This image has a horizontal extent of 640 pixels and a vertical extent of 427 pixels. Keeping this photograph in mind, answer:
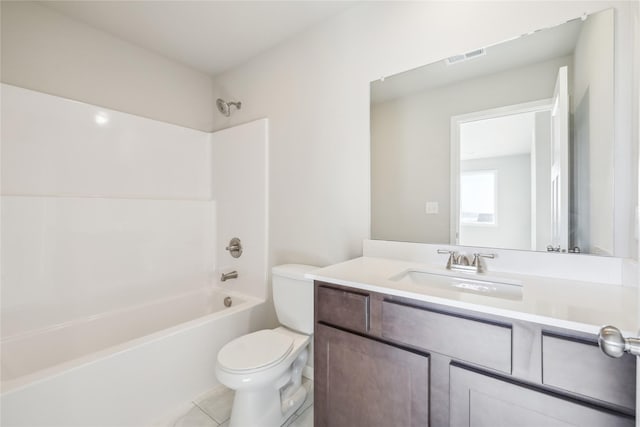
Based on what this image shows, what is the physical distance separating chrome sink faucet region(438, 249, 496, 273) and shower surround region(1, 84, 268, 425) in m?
1.35

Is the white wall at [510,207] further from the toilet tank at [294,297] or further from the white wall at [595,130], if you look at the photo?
the toilet tank at [294,297]

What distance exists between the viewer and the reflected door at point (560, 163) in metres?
1.15

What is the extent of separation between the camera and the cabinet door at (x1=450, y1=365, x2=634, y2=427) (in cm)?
71

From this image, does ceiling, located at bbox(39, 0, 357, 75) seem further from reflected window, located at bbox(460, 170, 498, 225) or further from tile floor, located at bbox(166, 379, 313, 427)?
tile floor, located at bbox(166, 379, 313, 427)

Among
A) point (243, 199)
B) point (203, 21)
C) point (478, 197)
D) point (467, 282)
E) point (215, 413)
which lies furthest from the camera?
point (243, 199)

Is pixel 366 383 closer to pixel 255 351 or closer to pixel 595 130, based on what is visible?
pixel 255 351

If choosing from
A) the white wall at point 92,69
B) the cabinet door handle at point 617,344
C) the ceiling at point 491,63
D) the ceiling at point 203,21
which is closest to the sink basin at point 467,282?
the cabinet door handle at point 617,344

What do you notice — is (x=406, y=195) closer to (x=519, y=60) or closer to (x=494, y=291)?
(x=494, y=291)

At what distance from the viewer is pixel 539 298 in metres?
0.91

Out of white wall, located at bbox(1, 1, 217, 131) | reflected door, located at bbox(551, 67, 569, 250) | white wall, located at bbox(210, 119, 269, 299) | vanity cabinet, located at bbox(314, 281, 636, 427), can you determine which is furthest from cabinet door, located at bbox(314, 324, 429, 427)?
white wall, located at bbox(1, 1, 217, 131)

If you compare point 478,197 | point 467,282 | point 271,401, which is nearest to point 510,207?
point 478,197

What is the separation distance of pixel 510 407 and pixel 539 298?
35 cm

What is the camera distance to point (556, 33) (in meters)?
1.16

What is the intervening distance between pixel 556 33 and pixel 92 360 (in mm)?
2563
